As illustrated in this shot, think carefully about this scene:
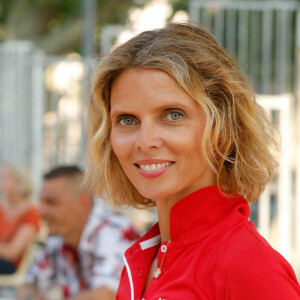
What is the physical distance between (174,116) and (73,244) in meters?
2.05

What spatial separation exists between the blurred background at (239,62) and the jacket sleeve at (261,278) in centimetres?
271

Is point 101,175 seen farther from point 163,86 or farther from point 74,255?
point 74,255

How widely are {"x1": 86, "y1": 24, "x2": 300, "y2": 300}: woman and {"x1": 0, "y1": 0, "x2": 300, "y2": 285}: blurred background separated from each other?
2.45m

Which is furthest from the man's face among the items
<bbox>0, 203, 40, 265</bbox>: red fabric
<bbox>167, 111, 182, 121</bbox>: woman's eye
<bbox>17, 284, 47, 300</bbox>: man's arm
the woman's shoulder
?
the woman's shoulder

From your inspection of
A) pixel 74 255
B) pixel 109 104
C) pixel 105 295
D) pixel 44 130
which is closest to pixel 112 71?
pixel 109 104

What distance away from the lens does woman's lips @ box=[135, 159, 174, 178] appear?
124 cm

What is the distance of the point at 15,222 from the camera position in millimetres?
4672

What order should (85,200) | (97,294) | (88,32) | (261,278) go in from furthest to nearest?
1. (88,32)
2. (85,200)
3. (97,294)
4. (261,278)

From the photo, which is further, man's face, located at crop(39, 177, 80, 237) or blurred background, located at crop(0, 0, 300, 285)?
blurred background, located at crop(0, 0, 300, 285)

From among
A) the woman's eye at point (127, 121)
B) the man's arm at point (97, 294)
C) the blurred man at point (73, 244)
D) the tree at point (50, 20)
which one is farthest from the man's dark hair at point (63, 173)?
the tree at point (50, 20)

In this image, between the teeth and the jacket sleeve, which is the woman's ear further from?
the jacket sleeve

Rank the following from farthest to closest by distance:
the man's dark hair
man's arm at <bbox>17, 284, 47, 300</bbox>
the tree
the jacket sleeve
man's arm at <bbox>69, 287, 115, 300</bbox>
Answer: the tree < the man's dark hair < man's arm at <bbox>17, 284, 47, 300</bbox> < man's arm at <bbox>69, 287, 115, 300</bbox> < the jacket sleeve

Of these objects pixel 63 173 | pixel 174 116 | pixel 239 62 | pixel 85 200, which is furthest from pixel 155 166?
pixel 239 62

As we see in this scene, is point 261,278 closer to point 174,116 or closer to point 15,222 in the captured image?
point 174,116
